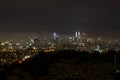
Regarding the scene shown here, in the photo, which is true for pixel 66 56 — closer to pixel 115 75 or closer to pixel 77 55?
pixel 77 55

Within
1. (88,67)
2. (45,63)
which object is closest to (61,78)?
(88,67)

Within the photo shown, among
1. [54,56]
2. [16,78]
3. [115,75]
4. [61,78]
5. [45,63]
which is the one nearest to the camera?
[16,78]

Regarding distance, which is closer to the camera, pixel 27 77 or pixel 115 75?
pixel 27 77

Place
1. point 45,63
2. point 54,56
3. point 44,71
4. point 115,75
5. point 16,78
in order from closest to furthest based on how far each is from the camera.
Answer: point 16,78, point 115,75, point 44,71, point 45,63, point 54,56

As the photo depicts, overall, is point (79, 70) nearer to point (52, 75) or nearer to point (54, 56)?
point (52, 75)

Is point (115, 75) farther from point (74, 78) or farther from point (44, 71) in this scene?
point (44, 71)

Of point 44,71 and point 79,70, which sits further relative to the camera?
point 44,71

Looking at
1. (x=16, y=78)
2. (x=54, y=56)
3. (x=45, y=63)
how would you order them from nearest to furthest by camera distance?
(x=16, y=78)
(x=45, y=63)
(x=54, y=56)

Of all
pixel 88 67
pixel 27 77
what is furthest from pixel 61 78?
pixel 88 67

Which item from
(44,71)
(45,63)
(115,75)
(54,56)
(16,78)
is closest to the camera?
(16,78)
